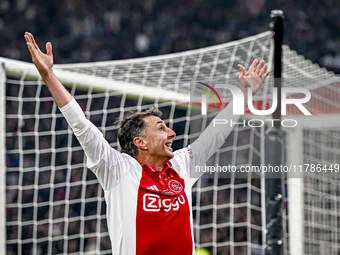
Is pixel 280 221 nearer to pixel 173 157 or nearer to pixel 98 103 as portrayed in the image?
pixel 173 157

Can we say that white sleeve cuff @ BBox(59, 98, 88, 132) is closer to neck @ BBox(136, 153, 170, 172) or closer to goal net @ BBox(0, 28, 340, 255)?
neck @ BBox(136, 153, 170, 172)

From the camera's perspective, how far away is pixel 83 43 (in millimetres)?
9844

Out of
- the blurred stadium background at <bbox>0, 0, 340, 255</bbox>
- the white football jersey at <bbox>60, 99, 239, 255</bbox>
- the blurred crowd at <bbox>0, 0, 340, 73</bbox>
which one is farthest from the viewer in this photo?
the blurred crowd at <bbox>0, 0, 340, 73</bbox>

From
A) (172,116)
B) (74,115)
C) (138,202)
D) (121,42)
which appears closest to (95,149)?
(74,115)

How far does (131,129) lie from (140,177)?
0.92 feet

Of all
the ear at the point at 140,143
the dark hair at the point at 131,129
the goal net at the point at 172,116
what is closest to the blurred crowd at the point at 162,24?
the goal net at the point at 172,116

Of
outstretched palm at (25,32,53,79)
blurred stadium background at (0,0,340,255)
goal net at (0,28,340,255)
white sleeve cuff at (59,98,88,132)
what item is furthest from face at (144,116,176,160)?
blurred stadium background at (0,0,340,255)

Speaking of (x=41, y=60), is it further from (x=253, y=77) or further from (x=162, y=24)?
(x=162, y=24)

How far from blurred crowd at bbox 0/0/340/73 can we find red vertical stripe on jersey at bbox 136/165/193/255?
792 cm

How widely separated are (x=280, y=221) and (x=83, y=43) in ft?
28.1

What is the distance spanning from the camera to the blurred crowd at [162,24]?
31.6 feet

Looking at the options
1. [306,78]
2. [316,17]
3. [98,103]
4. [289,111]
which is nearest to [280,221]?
[289,111]

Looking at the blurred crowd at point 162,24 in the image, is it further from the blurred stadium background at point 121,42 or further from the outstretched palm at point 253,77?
the outstretched palm at point 253,77

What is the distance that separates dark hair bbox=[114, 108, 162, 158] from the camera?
212 cm
